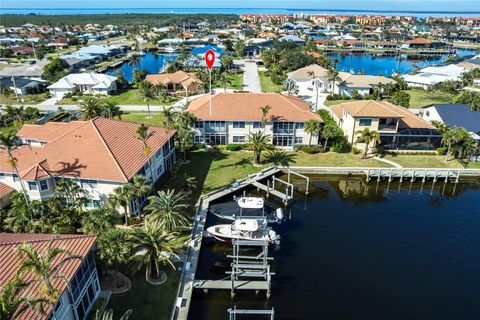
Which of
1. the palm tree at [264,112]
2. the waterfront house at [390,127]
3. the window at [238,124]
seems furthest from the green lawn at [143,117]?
the waterfront house at [390,127]

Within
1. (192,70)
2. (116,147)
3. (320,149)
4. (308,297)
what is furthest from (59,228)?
(192,70)

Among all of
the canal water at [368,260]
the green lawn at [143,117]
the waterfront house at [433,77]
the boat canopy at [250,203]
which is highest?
the waterfront house at [433,77]

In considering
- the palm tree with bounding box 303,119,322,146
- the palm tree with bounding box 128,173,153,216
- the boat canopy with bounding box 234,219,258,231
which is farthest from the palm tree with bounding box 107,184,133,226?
the palm tree with bounding box 303,119,322,146

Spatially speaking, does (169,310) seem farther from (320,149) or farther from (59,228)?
(320,149)

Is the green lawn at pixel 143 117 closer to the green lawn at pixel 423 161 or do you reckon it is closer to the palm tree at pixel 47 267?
the green lawn at pixel 423 161

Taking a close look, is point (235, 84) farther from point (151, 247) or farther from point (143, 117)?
point (151, 247)

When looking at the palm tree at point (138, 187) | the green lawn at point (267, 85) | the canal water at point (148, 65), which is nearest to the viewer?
the palm tree at point (138, 187)

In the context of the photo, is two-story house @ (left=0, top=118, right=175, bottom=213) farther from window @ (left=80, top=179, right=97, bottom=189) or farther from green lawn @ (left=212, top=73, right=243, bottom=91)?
green lawn @ (left=212, top=73, right=243, bottom=91)
